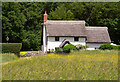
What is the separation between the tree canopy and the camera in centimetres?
3725

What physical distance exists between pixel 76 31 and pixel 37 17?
1114 centimetres

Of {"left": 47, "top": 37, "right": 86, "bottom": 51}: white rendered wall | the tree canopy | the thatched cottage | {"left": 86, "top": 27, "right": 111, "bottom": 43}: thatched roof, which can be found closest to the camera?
the thatched cottage

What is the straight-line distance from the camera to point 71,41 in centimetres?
3356

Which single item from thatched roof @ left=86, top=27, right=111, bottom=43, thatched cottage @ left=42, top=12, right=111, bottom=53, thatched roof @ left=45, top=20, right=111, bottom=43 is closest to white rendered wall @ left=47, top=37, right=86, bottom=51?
thatched cottage @ left=42, top=12, right=111, bottom=53

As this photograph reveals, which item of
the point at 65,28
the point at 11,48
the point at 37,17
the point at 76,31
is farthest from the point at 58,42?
the point at 37,17

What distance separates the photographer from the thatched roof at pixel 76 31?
33.3 meters

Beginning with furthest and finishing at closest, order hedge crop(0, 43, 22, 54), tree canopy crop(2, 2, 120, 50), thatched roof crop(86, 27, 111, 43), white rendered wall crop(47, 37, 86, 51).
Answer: tree canopy crop(2, 2, 120, 50), thatched roof crop(86, 27, 111, 43), white rendered wall crop(47, 37, 86, 51), hedge crop(0, 43, 22, 54)

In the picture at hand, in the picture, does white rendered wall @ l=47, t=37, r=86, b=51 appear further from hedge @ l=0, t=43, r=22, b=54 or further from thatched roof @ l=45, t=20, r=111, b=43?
hedge @ l=0, t=43, r=22, b=54

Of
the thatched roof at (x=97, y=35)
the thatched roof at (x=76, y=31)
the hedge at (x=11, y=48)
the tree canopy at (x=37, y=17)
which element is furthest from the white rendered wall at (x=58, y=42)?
the hedge at (x=11, y=48)

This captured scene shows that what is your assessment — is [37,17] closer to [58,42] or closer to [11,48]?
[58,42]

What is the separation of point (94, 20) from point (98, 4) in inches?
157

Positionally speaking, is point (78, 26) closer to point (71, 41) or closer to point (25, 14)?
point (71, 41)

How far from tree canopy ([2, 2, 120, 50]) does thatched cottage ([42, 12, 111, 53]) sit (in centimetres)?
482

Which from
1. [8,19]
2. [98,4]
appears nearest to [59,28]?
[8,19]
